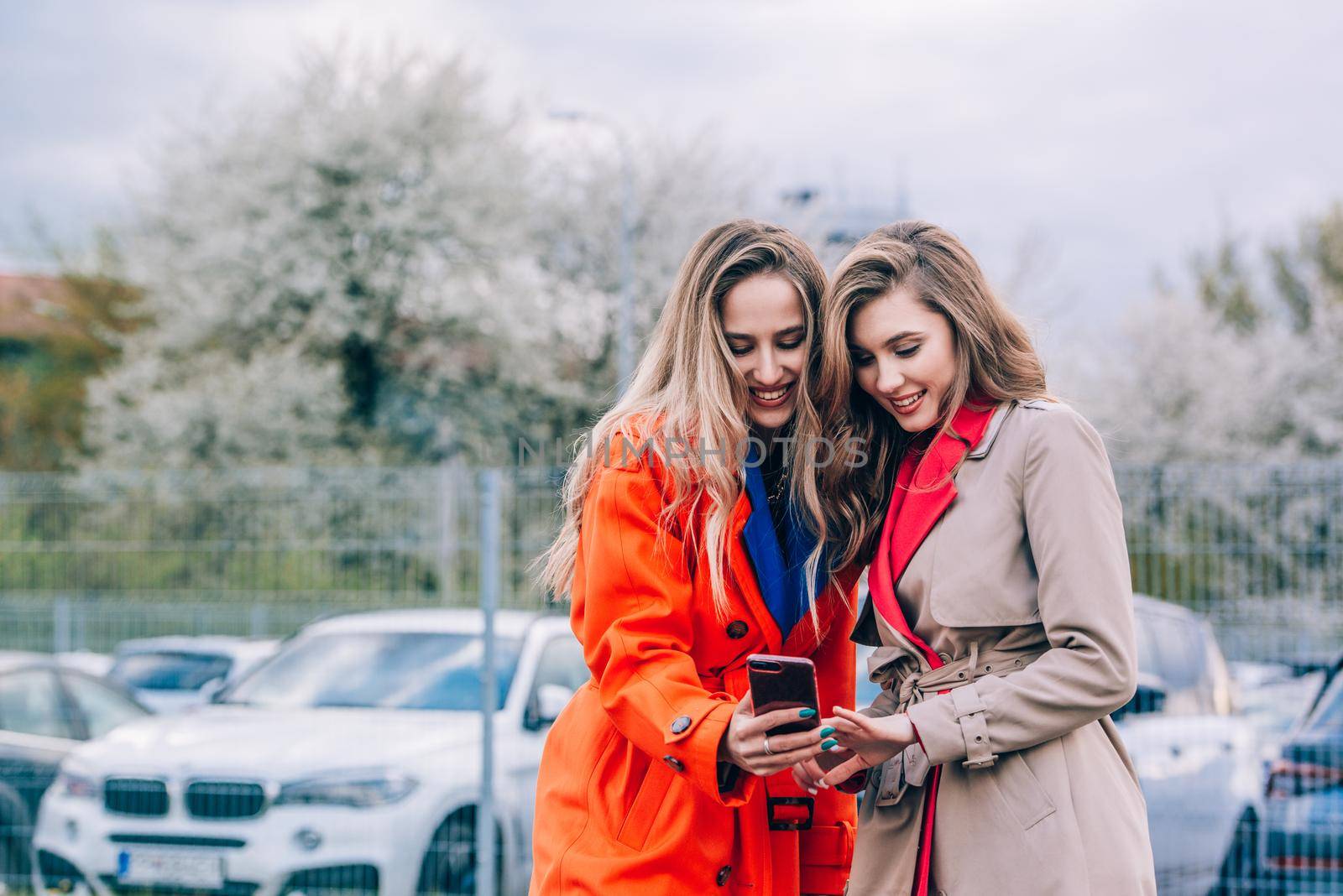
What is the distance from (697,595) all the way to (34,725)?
6.14 metres

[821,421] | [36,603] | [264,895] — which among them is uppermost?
[821,421]

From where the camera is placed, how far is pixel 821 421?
2.61m

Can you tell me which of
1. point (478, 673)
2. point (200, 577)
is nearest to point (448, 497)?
point (478, 673)

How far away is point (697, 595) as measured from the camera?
2.49m

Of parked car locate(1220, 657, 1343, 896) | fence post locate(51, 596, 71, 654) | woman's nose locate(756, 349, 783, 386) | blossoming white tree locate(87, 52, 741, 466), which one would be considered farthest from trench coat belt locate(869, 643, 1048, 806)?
blossoming white tree locate(87, 52, 741, 466)

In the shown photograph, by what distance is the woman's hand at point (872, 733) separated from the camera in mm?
2215

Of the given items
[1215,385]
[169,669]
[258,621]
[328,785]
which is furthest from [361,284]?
[1215,385]

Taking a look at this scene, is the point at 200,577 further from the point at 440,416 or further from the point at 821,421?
the point at 440,416

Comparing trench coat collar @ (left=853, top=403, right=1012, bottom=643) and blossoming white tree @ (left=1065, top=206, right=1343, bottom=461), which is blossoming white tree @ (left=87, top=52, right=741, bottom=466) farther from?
trench coat collar @ (left=853, top=403, right=1012, bottom=643)

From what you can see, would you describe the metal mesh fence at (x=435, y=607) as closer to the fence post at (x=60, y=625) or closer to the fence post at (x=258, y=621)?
the fence post at (x=258, y=621)

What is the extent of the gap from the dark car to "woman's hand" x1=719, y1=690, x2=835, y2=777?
586 cm

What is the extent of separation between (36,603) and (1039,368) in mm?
8287

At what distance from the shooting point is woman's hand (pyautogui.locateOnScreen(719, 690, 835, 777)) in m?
2.20

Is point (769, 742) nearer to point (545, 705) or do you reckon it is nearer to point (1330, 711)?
point (545, 705)
